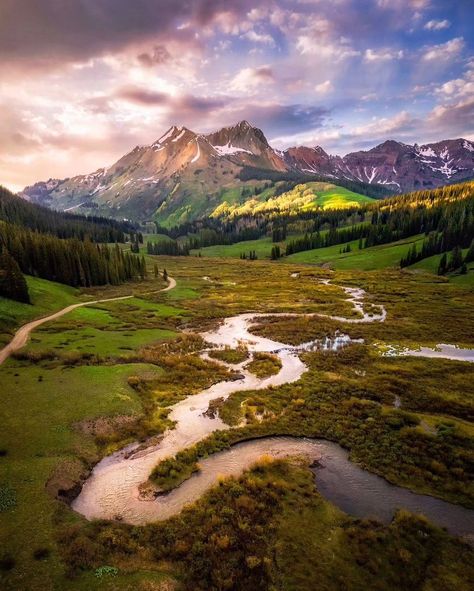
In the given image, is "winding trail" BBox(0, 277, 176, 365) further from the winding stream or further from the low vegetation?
the low vegetation

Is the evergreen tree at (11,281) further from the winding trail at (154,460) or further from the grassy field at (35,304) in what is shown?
the winding trail at (154,460)

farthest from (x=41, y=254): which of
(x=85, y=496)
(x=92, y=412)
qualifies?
(x=85, y=496)

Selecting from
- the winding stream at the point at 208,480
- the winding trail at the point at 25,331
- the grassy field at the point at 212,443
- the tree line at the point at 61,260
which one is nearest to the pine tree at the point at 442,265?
the grassy field at the point at 212,443

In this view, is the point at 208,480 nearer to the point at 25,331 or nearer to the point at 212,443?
the point at 212,443

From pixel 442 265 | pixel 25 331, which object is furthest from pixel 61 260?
pixel 442 265

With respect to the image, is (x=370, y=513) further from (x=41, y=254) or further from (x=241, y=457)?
(x=41, y=254)

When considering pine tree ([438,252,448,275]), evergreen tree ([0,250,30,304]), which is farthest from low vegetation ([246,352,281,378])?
pine tree ([438,252,448,275])
